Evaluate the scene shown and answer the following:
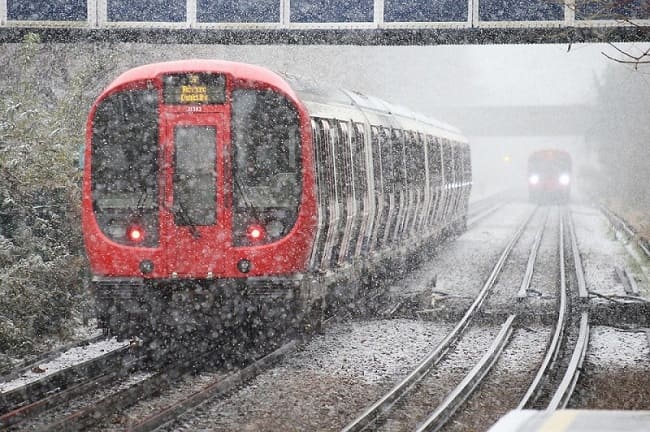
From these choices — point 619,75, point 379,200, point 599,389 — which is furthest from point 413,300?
point 619,75

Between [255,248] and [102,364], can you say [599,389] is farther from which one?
[102,364]

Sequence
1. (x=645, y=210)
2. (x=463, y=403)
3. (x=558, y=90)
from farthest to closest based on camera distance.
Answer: (x=558, y=90)
(x=645, y=210)
(x=463, y=403)

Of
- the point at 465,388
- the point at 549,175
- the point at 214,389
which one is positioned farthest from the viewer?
the point at 549,175

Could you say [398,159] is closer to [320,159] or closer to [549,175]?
[320,159]

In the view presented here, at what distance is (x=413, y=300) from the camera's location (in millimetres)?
14914

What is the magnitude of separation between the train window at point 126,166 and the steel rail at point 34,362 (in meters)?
1.36

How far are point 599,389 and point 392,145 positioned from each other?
6.66 metres

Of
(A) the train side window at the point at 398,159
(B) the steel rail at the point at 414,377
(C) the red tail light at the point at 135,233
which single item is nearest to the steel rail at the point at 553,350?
(B) the steel rail at the point at 414,377

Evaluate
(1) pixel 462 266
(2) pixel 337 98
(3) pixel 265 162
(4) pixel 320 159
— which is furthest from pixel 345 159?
(1) pixel 462 266

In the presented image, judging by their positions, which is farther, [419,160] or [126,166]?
[419,160]

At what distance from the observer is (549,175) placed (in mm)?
55125

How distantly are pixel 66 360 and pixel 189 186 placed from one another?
2.15 m

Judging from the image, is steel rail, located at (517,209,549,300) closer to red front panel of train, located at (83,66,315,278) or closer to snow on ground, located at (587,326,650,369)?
snow on ground, located at (587,326,650,369)

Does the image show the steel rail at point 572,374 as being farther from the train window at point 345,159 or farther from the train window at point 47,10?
the train window at point 47,10
